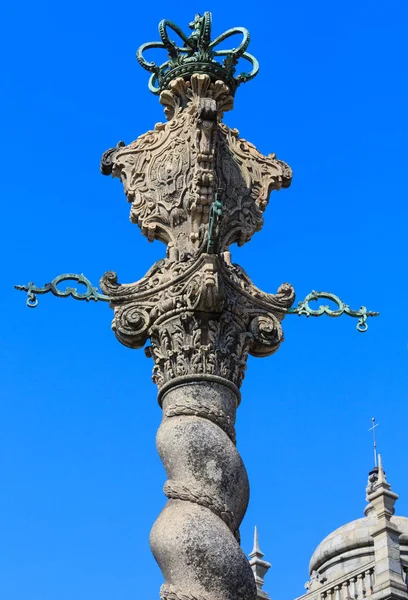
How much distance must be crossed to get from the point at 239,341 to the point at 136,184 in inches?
76.1

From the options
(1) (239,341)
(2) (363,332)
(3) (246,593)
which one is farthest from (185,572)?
(2) (363,332)

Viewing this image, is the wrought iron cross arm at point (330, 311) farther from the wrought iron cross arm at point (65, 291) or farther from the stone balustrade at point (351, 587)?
the stone balustrade at point (351, 587)

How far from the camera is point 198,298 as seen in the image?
1077 centimetres

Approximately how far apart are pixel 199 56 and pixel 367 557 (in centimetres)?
2868

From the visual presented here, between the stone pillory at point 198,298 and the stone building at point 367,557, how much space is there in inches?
1001

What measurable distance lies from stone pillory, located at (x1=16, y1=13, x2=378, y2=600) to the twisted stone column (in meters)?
0.01

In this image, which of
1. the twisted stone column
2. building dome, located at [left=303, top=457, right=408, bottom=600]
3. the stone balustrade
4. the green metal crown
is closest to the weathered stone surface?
the twisted stone column

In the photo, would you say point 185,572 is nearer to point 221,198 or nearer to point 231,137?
point 221,198

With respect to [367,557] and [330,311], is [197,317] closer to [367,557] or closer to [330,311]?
[330,311]

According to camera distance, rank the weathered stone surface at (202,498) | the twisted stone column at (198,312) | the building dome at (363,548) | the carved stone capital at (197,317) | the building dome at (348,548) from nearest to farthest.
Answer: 1. the weathered stone surface at (202,498)
2. the twisted stone column at (198,312)
3. the carved stone capital at (197,317)
4. the building dome at (363,548)
5. the building dome at (348,548)

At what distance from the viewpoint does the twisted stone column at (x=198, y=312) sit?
9547 millimetres

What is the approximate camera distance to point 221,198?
38.2 ft

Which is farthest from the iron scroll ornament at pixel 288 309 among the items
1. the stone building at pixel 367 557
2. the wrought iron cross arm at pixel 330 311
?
the stone building at pixel 367 557

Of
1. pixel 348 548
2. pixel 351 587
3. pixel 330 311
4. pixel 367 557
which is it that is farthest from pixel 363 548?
pixel 330 311
